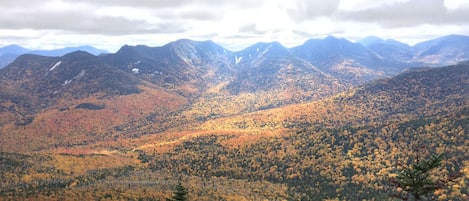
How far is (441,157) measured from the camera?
35000 mm

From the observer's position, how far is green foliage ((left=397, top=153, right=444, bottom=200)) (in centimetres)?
3631

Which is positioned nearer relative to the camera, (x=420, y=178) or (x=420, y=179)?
(x=420, y=179)

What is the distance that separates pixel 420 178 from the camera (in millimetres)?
37562

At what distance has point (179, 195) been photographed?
176 feet

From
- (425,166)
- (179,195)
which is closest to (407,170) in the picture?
(425,166)

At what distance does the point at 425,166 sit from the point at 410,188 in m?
3.32

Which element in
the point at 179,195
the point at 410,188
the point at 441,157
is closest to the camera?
the point at 441,157

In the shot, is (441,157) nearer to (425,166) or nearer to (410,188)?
(425,166)

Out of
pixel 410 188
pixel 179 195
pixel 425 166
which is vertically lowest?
pixel 179 195

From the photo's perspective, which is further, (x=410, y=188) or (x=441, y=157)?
(x=410, y=188)

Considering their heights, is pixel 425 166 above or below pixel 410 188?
above

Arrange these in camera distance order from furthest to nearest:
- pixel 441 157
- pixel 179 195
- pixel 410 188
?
pixel 179 195
pixel 410 188
pixel 441 157

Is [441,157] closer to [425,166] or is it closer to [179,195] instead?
[425,166]

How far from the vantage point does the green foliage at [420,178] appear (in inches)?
1430
